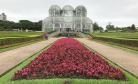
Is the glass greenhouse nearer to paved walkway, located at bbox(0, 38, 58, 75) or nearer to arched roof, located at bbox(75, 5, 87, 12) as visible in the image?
arched roof, located at bbox(75, 5, 87, 12)

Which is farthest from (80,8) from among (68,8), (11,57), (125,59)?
(125,59)

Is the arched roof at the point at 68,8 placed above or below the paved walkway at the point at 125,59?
above

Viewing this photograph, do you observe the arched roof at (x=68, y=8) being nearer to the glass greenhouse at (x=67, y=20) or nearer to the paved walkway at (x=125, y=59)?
the glass greenhouse at (x=67, y=20)

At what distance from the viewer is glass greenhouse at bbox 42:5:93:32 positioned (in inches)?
4638

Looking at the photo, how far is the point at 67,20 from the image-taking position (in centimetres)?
12281

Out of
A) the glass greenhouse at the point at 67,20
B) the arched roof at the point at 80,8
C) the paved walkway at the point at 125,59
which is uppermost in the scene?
the arched roof at the point at 80,8

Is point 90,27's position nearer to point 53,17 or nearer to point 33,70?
point 53,17

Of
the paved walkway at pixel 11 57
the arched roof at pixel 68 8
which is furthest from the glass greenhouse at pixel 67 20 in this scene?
the paved walkway at pixel 11 57

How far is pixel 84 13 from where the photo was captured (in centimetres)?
12312

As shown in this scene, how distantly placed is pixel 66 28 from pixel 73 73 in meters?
111

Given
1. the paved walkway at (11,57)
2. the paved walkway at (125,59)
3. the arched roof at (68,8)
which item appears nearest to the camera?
the paved walkway at (125,59)

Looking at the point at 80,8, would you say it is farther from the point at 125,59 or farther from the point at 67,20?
the point at 125,59

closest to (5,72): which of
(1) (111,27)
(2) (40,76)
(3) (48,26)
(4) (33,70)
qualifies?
(4) (33,70)

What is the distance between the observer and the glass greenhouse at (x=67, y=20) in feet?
387
